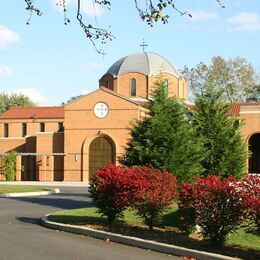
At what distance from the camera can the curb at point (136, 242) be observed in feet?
34.3

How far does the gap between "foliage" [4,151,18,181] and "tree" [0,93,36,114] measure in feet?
126

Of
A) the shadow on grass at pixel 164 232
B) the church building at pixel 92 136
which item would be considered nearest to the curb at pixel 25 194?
the shadow on grass at pixel 164 232

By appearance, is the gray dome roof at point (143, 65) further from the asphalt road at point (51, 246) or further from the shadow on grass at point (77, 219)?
the asphalt road at point (51, 246)

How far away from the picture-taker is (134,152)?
20.4 meters

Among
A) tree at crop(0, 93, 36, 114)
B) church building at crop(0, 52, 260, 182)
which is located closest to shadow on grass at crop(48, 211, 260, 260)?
church building at crop(0, 52, 260, 182)

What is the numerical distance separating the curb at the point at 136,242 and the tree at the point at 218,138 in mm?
8544

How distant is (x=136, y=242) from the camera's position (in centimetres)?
1209

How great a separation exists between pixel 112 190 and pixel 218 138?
8.50 m

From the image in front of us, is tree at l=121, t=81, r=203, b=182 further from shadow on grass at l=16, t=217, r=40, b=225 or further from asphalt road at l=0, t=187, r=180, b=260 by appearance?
asphalt road at l=0, t=187, r=180, b=260

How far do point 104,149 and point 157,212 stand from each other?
3428 centimetres

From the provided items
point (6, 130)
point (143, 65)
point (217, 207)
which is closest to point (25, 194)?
point (217, 207)

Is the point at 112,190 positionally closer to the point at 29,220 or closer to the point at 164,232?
the point at 164,232

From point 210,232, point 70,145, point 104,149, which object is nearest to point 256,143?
point 104,149

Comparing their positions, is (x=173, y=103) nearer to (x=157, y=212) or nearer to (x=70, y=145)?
(x=157, y=212)
